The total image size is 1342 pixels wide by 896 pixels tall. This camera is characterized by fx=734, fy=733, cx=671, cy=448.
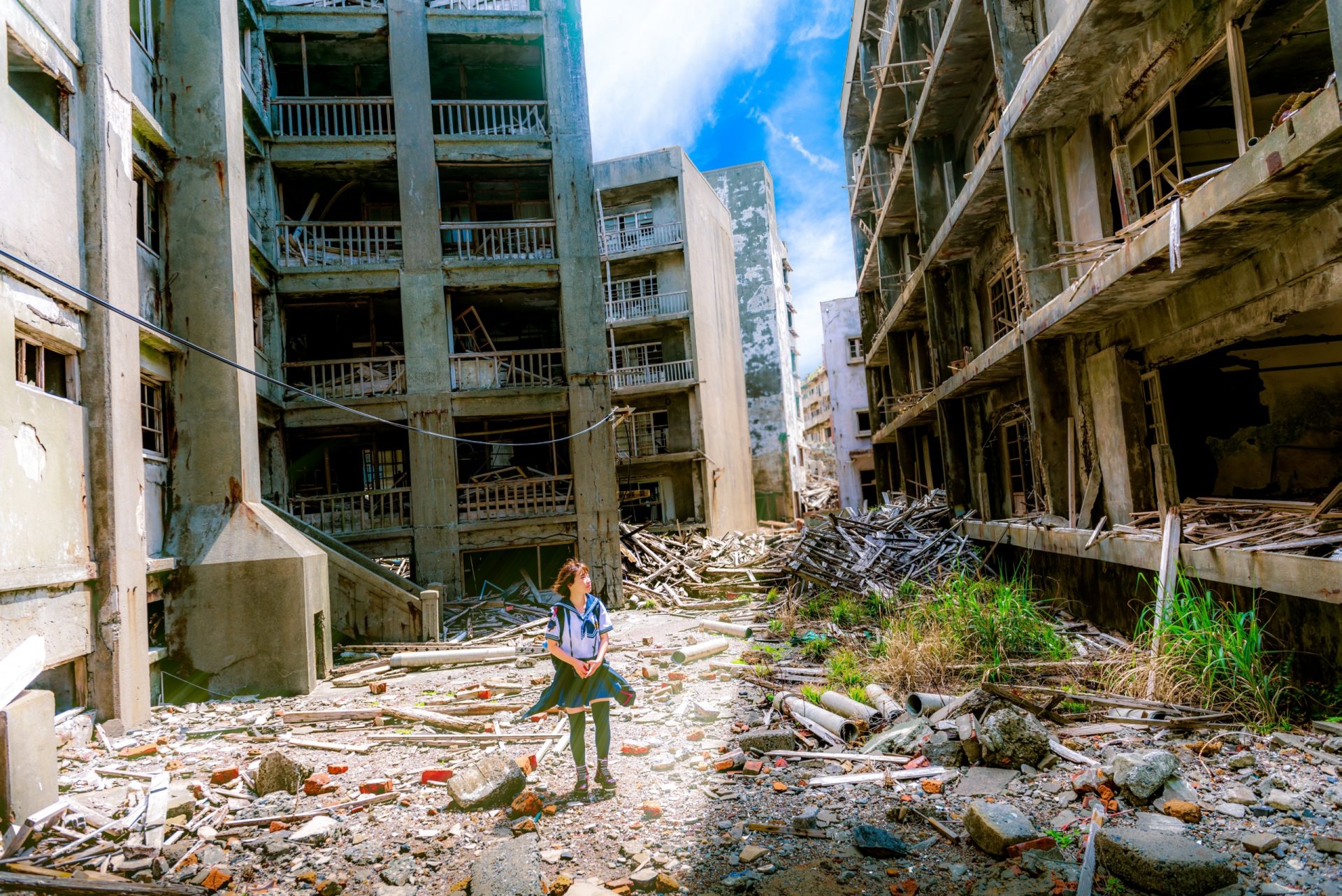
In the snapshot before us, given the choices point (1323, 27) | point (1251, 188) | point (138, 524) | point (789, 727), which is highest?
point (1323, 27)

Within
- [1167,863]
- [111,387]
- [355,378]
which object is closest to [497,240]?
[355,378]

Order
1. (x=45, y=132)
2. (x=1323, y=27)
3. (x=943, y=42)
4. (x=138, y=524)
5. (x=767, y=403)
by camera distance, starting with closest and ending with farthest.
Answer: (x=1323, y=27), (x=45, y=132), (x=138, y=524), (x=943, y=42), (x=767, y=403)

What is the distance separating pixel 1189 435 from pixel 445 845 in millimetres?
9719

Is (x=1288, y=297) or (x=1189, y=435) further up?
(x=1288, y=297)

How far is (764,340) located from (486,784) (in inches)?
1398

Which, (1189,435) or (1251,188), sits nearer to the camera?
(1251,188)

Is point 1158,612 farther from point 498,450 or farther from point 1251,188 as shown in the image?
point 498,450

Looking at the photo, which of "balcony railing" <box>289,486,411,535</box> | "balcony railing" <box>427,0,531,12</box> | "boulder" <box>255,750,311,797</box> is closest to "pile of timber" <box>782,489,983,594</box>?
"balcony railing" <box>289,486,411,535</box>

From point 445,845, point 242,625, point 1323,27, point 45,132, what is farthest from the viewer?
point 242,625

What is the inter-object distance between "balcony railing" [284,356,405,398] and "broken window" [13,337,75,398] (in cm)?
769

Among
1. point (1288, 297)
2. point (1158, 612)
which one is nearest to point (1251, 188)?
point (1288, 297)

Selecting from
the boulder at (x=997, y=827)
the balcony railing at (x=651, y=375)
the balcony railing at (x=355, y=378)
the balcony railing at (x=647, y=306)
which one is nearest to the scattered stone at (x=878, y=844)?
the boulder at (x=997, y=827)

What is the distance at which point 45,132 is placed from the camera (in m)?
7.98

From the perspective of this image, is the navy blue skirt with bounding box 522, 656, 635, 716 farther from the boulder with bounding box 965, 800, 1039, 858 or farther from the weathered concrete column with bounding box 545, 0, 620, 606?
the weathered concrete column with bounding box 545, 0, 620, 606
